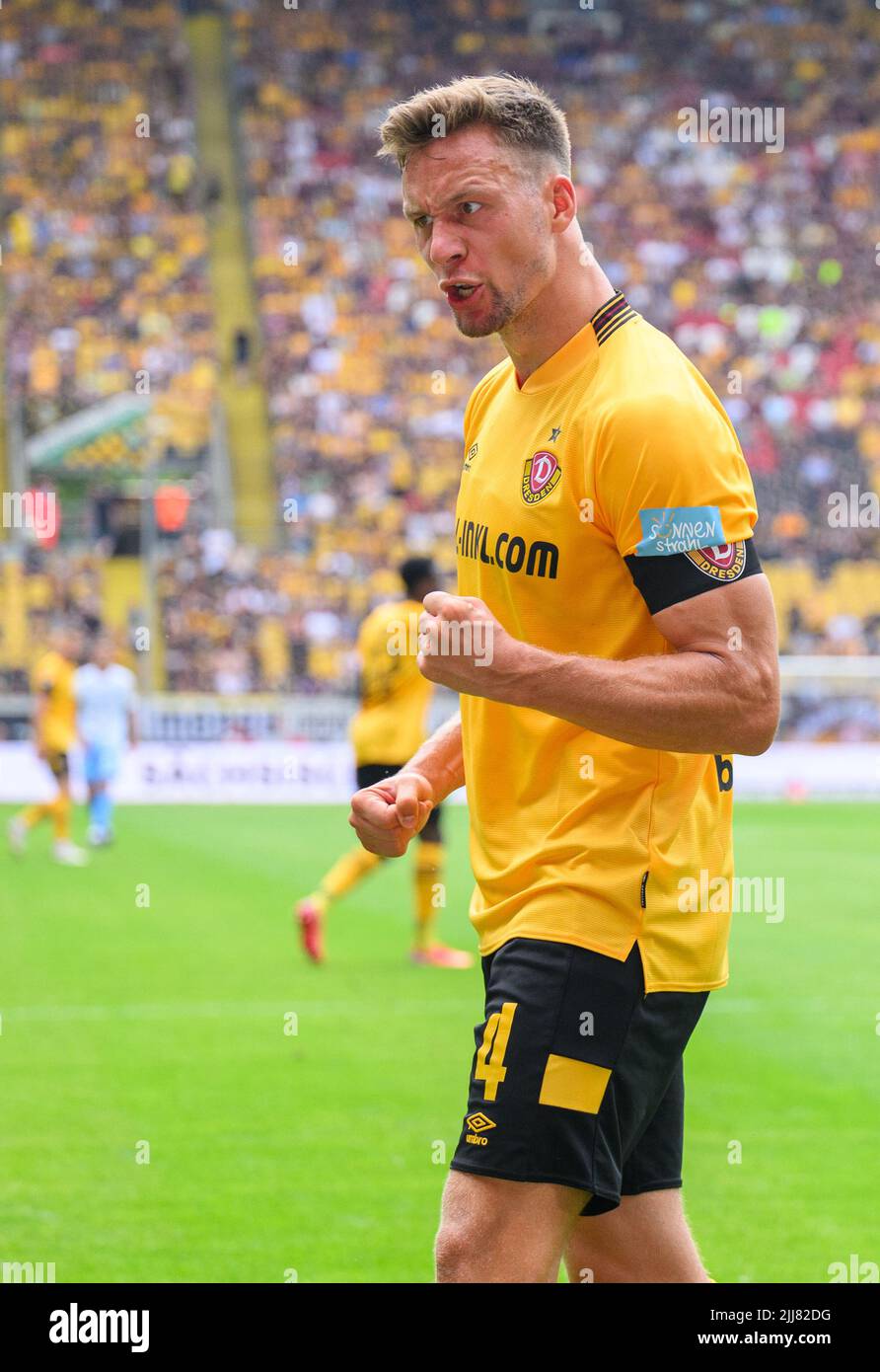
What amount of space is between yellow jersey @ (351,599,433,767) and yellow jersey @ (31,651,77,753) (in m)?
6.81

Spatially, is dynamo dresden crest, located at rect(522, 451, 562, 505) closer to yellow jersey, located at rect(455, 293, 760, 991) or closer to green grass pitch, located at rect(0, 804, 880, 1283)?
yellow jersey, located at rect(455, 293, 760, 991)

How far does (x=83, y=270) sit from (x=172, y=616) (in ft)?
23.4

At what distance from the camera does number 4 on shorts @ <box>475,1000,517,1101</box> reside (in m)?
3.06

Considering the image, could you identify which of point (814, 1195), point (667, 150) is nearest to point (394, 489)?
point (667, 150)

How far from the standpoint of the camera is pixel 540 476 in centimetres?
322

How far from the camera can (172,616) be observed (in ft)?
81.4

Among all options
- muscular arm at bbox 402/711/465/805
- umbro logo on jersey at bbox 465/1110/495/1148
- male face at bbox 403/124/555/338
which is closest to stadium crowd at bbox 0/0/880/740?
muscular arm at bbox 402/711/465/805

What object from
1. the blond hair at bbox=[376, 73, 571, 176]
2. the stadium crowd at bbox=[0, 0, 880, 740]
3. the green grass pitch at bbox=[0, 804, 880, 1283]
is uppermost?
the stadium crowd at bbox=[0, 0, 880, 740]

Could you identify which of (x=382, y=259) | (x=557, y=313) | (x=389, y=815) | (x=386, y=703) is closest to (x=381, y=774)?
(x=386, y=703)

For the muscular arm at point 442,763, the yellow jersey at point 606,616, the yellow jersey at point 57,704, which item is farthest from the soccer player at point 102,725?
the yellow jersey at point 606,616

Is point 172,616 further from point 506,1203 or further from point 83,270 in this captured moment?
point 506,1203

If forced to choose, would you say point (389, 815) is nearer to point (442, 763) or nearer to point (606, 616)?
point (442, 763)

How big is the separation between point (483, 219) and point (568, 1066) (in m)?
1.44

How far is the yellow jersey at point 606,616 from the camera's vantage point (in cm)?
299
